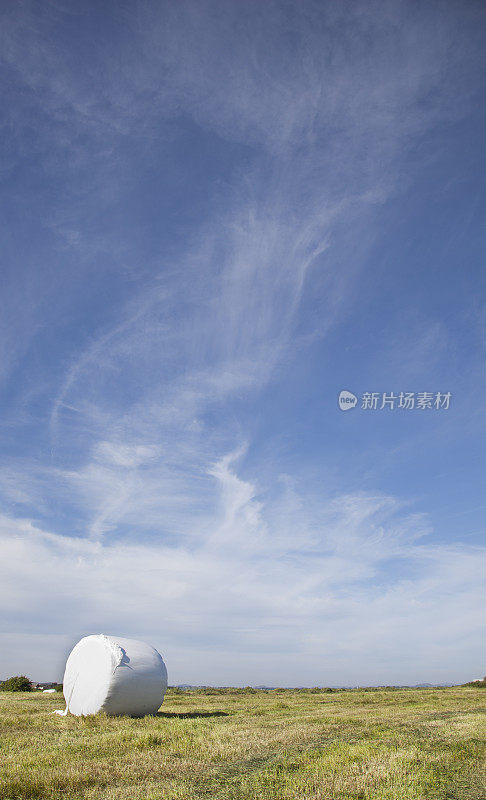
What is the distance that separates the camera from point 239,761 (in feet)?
33.8

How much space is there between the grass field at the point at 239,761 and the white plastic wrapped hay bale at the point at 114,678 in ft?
5.53

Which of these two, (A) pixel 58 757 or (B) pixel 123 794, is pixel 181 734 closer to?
(A) pixel 58 757

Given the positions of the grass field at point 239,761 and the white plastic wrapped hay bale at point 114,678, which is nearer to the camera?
the grass field at point 239,761

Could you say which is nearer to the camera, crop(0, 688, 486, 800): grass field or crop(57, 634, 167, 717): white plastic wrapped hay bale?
crop(0, 688, 486, 800): grass field

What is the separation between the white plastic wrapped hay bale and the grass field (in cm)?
169

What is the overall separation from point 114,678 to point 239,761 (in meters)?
8.90

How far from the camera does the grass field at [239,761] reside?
26.0ft

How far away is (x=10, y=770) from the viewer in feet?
29.3

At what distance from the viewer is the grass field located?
791 cm

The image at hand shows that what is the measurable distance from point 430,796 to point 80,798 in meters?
5.42

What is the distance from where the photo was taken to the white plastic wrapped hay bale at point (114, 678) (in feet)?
57.8

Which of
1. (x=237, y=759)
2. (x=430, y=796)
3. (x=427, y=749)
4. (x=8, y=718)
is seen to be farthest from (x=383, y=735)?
(x=8, y=718)

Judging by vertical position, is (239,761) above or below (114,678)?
below

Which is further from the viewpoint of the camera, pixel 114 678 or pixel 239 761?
pixel 114 678
